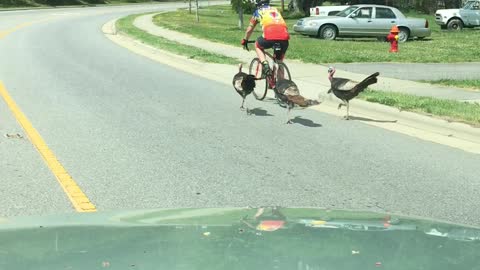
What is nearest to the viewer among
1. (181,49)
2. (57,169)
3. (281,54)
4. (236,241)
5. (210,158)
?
(236,241)

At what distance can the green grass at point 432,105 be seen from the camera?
29.6ft

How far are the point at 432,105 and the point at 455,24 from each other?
24775mm

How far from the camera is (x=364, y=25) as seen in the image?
85.9 feet

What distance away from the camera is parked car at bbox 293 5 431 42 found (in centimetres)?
2606

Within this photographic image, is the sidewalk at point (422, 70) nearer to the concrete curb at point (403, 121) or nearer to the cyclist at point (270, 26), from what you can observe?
the concrete curb at point (403, 121)

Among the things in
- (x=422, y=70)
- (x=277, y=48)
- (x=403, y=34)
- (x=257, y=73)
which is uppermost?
(x=277, y=48)

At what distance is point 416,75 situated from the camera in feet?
49.0

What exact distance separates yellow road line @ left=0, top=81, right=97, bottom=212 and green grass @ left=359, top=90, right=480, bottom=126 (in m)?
5.35

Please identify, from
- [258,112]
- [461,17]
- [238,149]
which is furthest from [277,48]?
[461,17]

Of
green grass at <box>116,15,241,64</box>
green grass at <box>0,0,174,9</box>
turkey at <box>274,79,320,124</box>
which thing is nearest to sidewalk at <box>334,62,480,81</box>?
green grass at <box>116,15,241,64</box>

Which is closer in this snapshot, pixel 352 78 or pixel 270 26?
pixel 270 26

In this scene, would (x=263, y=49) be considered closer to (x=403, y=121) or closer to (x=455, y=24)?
(x=403, y=121)

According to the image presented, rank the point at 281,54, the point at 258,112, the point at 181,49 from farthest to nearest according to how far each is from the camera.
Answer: the point at 181,49 < the point at 281,54 < the point at 258,112

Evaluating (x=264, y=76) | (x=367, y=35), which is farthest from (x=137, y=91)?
Answer: (x=367, y=35)
